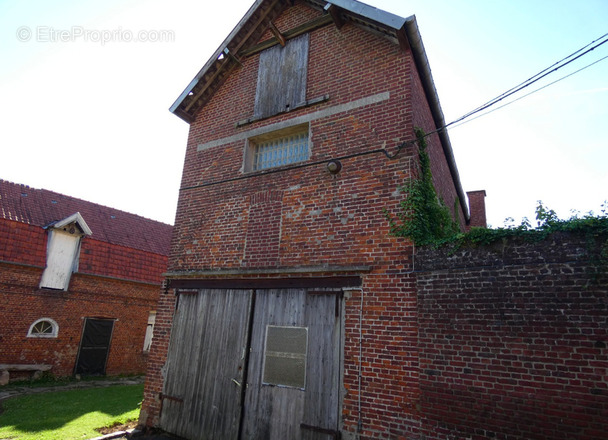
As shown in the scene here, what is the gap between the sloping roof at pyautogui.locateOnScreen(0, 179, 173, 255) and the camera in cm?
1417

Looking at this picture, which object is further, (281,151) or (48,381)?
(48,381)

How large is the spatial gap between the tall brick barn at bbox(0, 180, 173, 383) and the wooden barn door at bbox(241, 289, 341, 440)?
36.2 feet

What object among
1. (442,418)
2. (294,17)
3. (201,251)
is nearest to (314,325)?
(442,418)

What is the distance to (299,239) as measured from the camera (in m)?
6.87

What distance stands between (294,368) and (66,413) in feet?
20.4

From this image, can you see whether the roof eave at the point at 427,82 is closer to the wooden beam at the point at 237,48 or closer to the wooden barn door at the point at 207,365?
the wooden beam at the point at 237,48

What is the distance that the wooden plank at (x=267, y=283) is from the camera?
6.14 m

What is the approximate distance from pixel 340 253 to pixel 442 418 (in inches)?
114

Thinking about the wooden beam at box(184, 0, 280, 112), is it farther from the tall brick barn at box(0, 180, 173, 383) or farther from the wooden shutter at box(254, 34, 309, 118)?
the tall brick barn at box(0, 180, 173, 383)

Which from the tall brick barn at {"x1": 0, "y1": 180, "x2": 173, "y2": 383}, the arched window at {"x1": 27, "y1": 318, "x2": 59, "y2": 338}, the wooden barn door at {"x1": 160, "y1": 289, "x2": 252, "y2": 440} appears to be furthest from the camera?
the arched window at {"x1": 27, "y1": 318, "x2": 59, "y2": 338}

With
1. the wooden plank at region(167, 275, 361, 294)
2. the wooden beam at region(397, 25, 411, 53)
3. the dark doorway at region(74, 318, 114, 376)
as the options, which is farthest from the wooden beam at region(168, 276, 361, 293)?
the dark doorway at region(74, 318, 114, 376)

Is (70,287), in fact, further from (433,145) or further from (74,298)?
(433,145)

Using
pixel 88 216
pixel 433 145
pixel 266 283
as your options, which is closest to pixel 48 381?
pixel 88 216

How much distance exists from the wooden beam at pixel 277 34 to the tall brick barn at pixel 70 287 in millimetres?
11637
